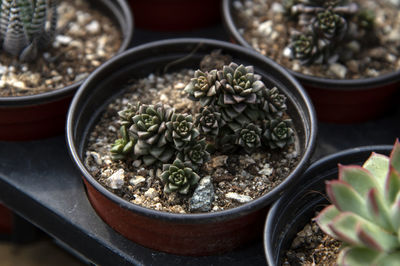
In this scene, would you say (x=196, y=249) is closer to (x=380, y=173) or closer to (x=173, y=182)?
(x=173, y=182)

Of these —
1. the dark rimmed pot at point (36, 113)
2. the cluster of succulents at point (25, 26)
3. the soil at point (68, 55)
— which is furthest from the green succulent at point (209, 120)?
the cluster of succulents at point (25, 26)

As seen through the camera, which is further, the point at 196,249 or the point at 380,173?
the point at 196,249

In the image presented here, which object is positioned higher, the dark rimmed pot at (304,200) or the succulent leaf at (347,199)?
the succulent leaf at (347,199)

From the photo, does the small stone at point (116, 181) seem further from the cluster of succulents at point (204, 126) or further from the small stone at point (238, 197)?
the small stone at point (238, 197)

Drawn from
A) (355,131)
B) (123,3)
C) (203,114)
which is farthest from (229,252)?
(123,3)

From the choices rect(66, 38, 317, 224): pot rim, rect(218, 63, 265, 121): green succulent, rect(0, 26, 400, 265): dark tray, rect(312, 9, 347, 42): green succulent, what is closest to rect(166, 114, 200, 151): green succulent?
rect(218, 63, 265, 121): green succulent

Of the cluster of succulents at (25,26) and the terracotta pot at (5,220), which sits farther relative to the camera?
the terracotta pot at (5,220)

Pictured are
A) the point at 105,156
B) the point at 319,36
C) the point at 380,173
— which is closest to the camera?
the point at 380,173

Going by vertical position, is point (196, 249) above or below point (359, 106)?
below

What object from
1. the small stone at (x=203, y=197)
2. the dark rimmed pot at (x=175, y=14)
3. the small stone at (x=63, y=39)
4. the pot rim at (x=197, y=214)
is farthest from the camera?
the dark rimmed pot at (x=175, y=14)
